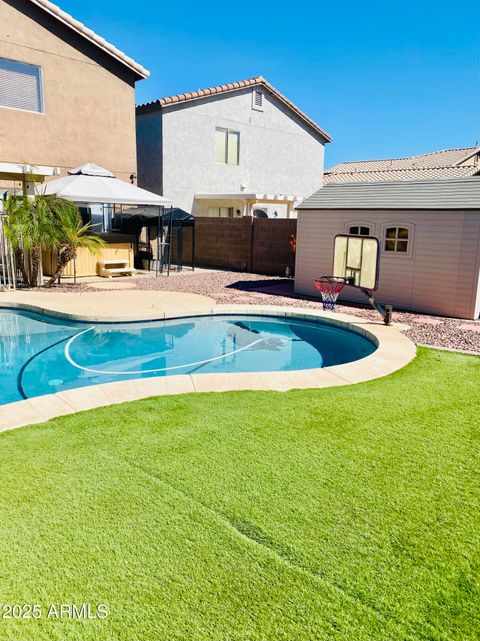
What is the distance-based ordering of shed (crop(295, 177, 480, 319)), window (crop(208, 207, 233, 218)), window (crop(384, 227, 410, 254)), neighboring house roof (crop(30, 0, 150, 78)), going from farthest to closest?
1. window (crop(208, 207, 233, 218))
2. neighboring house roof (crop(30, 0, 150, 78))
3. window (crop(384, 227, 410, 254))
4. shed (crop(295, 177, 480, 319))

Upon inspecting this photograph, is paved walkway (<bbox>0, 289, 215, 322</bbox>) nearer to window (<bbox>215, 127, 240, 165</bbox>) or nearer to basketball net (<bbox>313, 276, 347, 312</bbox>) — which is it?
basketball net (<bbox>313, 276, 347, 312</bbox>)

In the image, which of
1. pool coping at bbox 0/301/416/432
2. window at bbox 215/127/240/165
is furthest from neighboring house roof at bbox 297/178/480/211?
window at bbox 215/127/240/165

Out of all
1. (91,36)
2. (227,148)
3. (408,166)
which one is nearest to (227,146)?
(227,148)

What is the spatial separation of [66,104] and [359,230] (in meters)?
13.5

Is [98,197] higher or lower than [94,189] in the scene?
lower

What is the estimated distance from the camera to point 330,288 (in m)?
12.7

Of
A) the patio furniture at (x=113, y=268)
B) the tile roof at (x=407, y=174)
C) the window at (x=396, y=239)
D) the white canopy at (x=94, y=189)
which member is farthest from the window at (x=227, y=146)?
the window at (x=396, y=239)

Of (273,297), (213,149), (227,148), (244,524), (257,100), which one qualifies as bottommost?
(244,524)

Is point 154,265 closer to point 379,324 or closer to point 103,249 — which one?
point 103,249

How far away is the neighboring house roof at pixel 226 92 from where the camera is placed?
75.1 ft

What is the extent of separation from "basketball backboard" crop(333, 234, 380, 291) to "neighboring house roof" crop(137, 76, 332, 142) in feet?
46.2

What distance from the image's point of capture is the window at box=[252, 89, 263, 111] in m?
26.7

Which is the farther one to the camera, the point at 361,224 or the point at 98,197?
the point at 98,197

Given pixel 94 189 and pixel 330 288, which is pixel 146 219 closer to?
pixel 94 189
